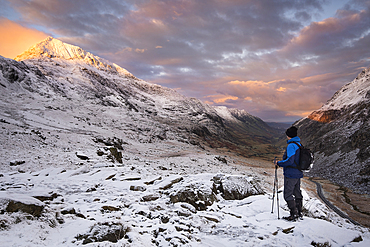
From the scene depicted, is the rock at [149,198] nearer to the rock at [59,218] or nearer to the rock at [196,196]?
the rock at [196,196]

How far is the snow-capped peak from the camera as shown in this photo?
14925 cm

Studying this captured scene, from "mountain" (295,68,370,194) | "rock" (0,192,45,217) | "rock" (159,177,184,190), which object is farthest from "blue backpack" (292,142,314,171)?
"mountain" (295,68,370,194)

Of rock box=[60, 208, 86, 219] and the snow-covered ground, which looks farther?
rock box=[60, 208, 86, 219]

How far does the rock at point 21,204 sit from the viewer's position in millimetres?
5980

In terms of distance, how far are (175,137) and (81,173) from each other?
2698 inches

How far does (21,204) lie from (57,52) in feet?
698

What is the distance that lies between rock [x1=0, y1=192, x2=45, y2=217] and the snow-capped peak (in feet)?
611

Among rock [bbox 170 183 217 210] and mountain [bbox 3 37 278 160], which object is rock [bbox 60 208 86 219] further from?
mountain [bbox 3 37 278 160]

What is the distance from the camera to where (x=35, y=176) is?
12.2 meters

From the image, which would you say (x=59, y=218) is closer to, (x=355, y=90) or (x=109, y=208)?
(x=109, y=208)

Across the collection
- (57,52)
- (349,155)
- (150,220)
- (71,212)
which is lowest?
(349,155)

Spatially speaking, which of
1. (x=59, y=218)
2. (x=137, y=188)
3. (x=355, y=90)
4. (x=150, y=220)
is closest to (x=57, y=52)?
(x=137, y=188)

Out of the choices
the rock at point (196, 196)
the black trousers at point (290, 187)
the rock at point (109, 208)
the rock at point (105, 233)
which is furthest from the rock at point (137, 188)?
the black trousers at point (290, 187)

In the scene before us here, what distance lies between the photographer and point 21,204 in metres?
6.18
